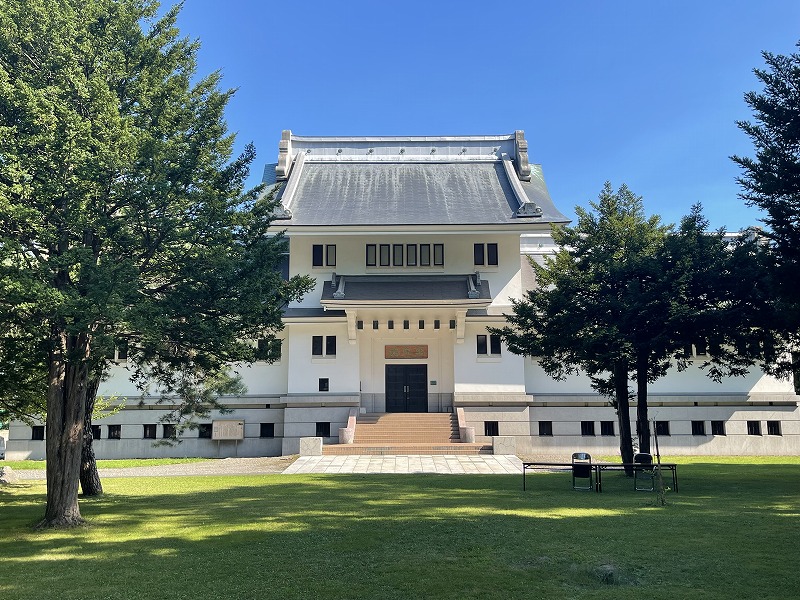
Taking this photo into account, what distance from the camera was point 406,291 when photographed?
29.7 metres

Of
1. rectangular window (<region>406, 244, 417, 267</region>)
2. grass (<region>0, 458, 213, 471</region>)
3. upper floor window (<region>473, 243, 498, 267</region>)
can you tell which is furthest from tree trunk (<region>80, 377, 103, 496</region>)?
upper floor window (<region>473, 243, 498, 267</region>)

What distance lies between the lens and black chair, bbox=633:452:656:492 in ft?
51.9

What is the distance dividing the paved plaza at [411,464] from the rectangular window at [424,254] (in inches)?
400

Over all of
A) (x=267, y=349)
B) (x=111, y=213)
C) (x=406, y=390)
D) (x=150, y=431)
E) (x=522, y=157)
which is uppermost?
(x=522, y=157)

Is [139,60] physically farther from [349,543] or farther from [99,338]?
[349,543]

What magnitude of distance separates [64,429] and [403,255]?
21.3 meters

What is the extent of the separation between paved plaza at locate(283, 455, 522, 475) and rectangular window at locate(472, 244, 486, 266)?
33.6ft

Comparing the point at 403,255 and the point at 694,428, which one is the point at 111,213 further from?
the point at 694,428

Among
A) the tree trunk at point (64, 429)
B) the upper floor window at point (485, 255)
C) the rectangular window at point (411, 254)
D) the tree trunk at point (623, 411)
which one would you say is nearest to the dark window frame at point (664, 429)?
the upper floor window at point (485, 255)

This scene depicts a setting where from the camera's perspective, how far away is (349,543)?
31.9ft

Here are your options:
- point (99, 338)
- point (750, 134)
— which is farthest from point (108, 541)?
point (750, 134)

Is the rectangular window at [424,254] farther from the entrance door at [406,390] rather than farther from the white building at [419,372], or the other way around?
the entrance door at [406,390]

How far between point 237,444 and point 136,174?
22074 mm

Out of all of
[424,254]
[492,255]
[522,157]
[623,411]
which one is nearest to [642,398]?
[623,411]
